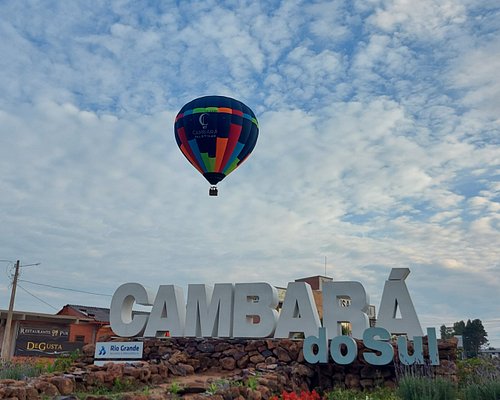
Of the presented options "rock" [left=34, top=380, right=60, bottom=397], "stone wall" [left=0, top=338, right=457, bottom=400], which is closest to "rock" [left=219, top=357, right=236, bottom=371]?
"stone wall" [left=0, top=338, right=457, bottom=400]

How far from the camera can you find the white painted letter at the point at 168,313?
70.9ft

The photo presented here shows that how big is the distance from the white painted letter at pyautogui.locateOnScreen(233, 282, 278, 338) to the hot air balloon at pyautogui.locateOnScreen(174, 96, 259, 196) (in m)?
5.93

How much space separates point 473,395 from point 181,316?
42.1 feet

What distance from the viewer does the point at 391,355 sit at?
17.0m

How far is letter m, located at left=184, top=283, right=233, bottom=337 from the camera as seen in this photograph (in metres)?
20.9

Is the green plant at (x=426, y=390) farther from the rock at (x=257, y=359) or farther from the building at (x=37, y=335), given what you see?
the building at (x=37, y=335)

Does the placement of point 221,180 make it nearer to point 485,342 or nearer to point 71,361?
point 71,361

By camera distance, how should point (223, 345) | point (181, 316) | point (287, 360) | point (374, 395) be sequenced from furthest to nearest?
point (181, 316) < point (223, 345) < point (287, 360) < point (374, 395)

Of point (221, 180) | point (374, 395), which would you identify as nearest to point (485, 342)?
point (221, 180)

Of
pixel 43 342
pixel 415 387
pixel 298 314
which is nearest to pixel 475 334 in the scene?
pixel 43 342

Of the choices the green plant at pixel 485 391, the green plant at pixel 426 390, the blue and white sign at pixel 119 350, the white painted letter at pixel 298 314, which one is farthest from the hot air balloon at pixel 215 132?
the green plant at pixel 485 391

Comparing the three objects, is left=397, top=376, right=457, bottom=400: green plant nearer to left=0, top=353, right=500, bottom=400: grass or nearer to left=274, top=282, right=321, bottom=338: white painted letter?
left=0, top=353, right=500, bottom=400: grass

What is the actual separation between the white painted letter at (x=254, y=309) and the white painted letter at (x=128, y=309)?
3.91m

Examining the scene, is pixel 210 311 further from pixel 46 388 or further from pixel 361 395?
pixel 46 388
